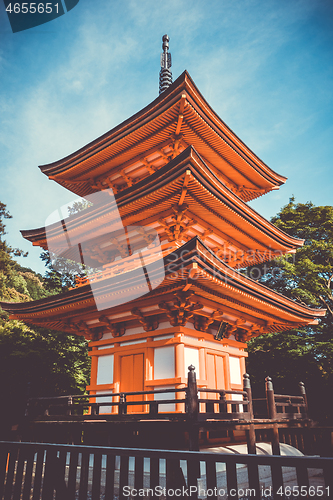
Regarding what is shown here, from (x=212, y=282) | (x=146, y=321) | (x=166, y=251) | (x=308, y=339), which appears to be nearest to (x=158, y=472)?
(x=212, y=282)

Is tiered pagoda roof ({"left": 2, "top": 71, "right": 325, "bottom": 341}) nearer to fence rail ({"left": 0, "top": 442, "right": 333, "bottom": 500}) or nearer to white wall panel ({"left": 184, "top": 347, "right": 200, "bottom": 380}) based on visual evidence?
white wall panel ({"left": 184, "top": 347, "right": 200, "bottom": 380})

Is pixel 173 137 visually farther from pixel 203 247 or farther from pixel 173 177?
pixel 203 247

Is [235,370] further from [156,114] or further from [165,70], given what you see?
[165,70]

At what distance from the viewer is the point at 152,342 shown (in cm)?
1048

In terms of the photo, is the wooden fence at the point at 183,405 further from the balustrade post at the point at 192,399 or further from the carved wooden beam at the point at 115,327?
the carved wooden beam at the point at 115,327

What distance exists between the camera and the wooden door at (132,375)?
34.3 feet

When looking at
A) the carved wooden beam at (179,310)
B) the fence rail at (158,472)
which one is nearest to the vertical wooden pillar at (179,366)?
the carved wooden beam at (179,310)

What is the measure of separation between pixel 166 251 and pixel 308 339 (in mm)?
13802

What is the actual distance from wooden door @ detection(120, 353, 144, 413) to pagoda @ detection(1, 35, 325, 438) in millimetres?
33

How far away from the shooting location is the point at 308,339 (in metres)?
20.5

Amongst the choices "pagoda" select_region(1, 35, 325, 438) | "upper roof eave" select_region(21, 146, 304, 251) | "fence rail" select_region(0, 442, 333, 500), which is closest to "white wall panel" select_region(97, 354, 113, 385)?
"pagoda" select_region(1, 35, 325, 438)

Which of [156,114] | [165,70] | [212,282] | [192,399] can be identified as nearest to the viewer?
[192,399]

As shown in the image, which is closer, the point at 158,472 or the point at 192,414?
the point at 158,472

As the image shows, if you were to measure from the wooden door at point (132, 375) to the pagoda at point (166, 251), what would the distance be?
3 centimetres
